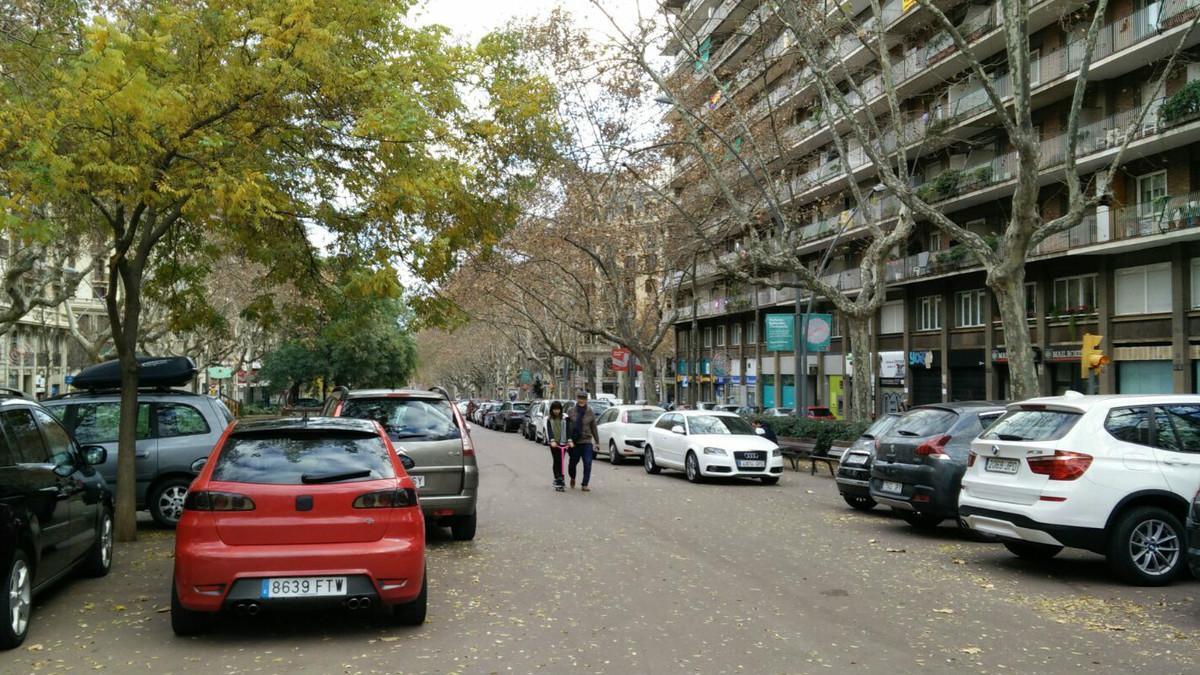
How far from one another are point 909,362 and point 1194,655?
35.4 m

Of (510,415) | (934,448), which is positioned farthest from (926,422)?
(510,415)

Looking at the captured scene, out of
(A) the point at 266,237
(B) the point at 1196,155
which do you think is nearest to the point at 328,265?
(A) the point at 266,237

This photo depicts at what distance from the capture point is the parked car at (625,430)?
23.6 m

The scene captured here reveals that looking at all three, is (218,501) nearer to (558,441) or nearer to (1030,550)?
(1030,550)

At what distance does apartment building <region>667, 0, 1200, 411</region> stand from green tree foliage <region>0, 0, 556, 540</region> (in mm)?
10483

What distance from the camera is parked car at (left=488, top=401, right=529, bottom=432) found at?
46656 millimetres

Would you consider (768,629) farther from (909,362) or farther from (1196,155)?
(909,362)

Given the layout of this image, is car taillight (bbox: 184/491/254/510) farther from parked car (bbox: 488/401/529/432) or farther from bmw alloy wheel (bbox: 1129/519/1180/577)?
parked car (bbox: 488/401/529/432)

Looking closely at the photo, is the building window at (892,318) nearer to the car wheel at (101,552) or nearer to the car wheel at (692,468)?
the car wheel at (692,468)

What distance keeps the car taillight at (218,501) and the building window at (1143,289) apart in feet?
94.4

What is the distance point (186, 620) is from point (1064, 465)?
6993mm

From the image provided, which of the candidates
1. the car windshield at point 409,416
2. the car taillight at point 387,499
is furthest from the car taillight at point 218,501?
the car windshield at point 409,416

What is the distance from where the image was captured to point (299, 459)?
21.2 feet

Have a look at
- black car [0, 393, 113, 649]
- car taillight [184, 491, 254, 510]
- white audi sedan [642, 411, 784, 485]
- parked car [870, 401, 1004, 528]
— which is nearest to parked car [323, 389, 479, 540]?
black car [0, 393, 113, 649]
